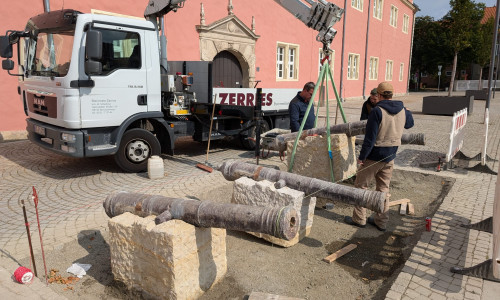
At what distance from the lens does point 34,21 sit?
7.07 meters

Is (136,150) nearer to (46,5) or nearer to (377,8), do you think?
(46,5)

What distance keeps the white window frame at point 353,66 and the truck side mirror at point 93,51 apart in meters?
22.9

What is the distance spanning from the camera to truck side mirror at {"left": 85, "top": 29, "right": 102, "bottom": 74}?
5.89m

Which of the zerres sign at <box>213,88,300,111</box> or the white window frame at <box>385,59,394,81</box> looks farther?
the white window frame at <box>385,59,394,81</box>

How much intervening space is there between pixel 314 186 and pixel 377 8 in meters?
30.1

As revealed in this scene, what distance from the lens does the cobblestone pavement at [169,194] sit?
11.1ft

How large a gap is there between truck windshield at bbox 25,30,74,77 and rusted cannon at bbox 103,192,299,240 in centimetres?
395

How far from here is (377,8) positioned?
1184 inches

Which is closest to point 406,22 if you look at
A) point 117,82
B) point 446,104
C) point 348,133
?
point 446,104

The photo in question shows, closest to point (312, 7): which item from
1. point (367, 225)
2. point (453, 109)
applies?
point (367, 225)

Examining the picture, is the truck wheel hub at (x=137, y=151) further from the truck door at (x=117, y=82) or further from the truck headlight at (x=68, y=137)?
the truck headlight at (x=68, y=137)

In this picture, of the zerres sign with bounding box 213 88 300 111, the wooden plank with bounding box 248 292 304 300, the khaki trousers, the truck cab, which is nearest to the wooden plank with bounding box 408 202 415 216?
the khaki trousers

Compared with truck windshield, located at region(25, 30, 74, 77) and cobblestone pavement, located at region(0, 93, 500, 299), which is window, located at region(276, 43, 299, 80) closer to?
cobblestone pavement, located at region(0, 93, 500, 299)

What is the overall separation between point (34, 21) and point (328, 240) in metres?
6.88
